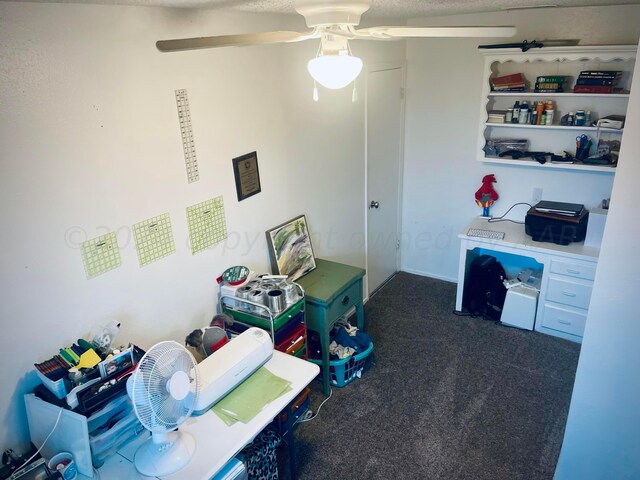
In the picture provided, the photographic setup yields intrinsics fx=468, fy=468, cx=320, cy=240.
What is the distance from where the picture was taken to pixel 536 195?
3.83 m

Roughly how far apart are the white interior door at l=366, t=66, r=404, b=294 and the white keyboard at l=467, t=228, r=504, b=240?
812 mm

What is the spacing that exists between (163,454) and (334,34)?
5.30ft

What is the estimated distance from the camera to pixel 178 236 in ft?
7.79

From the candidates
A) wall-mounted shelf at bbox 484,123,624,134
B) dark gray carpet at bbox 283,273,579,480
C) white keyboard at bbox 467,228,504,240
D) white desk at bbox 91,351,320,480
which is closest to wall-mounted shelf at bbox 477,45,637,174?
wall-mounted shelf at bbox 484,123,624,134

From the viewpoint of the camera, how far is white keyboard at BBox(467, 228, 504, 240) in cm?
363

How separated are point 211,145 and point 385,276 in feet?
8.27

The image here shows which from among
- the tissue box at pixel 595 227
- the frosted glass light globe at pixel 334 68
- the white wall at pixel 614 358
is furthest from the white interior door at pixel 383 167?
the white wall at pixel 614 358

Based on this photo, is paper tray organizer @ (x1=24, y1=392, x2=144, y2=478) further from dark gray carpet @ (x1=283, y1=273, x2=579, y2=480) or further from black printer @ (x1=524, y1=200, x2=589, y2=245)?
black printer @ (x1=524, y1=200, x2=589, y2=245)

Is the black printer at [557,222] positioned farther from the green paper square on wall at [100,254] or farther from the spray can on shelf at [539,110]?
the green paper square on wall at [100,254]

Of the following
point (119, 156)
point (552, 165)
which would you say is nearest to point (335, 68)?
point (119, 156)

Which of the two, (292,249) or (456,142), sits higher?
(456,142)

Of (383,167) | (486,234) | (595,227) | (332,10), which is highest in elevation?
(332,10)

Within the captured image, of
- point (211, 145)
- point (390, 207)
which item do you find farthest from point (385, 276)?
point (211, 145)

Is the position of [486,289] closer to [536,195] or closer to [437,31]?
[536,195]
